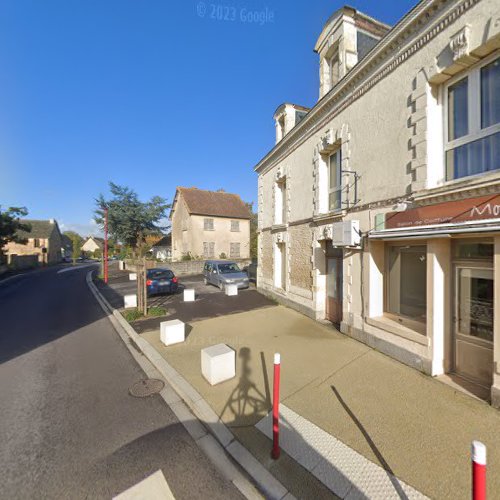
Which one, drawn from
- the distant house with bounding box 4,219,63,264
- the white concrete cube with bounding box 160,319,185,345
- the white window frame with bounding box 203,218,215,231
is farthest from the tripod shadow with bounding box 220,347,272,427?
the distant house with bounding box 4,219,63,264

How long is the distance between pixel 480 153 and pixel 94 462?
7.03 metres

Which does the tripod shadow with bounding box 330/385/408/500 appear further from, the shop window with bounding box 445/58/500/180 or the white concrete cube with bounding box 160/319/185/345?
the shop window with bounding box 445/58/500/180

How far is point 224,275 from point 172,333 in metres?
8.05

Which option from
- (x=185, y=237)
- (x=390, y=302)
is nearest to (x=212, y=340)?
(x=390, y=302)

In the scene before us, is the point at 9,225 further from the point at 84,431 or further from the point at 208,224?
the point at 84,431

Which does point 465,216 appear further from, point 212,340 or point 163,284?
point 163,284

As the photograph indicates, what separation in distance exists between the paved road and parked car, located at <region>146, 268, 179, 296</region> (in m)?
5.77

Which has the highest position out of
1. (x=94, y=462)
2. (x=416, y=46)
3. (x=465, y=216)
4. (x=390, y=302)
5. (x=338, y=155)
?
(x=416, y=46)

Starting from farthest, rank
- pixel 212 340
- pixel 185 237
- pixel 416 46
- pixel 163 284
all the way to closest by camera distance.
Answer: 1. pixel 185 237
2. pixel 163 284
3. pixel 212 340
4. pixel 416 46

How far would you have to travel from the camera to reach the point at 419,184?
16.0ft

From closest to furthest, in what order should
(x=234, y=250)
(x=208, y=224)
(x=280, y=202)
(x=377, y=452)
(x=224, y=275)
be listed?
(x=377, y=452)
(x=280, y=202)
(x=224, y=275)
(x=208, y=224)
(x=234, y=250)

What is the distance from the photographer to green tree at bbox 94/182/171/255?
26422 millimetres

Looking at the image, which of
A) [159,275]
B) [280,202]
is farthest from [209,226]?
[280,202]

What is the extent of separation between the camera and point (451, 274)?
4660mm
